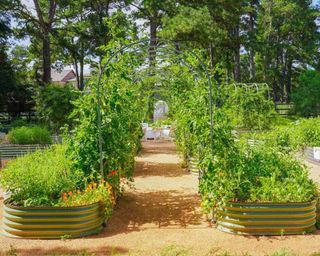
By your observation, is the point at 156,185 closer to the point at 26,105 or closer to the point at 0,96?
the point at 0,96

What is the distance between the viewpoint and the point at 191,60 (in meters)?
7.41

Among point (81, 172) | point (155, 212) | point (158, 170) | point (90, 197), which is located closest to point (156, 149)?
point (158, 170)

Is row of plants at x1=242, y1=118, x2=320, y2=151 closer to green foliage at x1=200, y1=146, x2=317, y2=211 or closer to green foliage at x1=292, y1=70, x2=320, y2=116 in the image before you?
green foliage at x1=200, y1=146, x2=317, y2=211

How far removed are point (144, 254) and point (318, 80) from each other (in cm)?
2080

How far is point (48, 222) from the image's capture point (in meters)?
4.35

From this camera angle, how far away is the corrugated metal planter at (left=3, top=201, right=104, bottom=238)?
4.33 m

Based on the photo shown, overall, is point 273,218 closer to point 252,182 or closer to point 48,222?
point 252,182

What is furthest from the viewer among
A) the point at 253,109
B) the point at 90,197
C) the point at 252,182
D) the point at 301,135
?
the point at 253,109

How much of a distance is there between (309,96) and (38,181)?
2028 centimetres

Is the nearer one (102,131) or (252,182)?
A: (252,182)

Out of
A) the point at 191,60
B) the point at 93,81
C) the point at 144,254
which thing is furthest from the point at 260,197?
the point at 191,60

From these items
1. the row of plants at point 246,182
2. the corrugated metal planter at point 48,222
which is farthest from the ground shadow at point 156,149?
the corrugated metal planter at point 48,222

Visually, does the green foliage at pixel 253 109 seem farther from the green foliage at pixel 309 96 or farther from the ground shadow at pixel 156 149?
the green foliage at pixel 309 96

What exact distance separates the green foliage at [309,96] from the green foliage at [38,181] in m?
19.6
